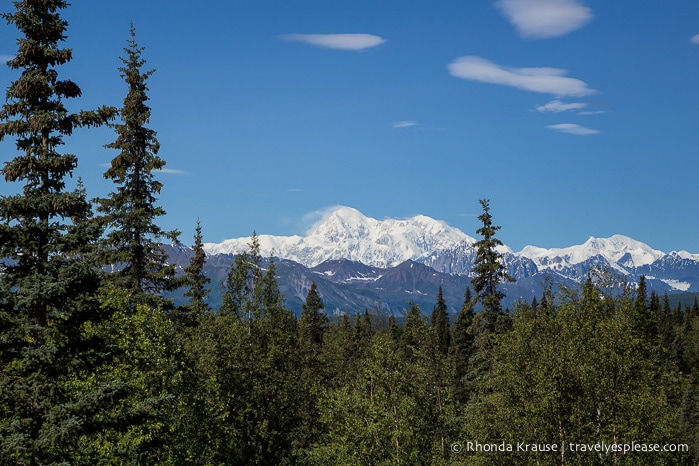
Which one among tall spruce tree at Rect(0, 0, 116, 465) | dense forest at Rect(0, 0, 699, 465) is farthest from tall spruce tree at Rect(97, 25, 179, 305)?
tall spruce tree at Rect(0, 0, 116, 465)

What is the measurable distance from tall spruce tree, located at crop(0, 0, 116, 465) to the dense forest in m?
0.05

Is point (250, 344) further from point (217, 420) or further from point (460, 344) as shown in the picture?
point (460, 344)

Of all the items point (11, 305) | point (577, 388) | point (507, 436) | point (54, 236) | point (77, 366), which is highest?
point (54, 236)

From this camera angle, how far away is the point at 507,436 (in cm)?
3366

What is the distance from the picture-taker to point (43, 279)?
53.8 ft

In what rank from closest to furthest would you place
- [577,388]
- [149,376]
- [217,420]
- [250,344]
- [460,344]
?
1. [149,376]
2. [217,420]
3. [577,388]
4. [250,344]
5. [460,344]

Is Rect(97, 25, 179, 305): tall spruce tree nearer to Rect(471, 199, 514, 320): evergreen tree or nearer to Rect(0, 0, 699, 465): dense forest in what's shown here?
Rect(0, 0, 699, 465): dense forest

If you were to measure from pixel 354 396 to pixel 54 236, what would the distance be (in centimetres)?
2119

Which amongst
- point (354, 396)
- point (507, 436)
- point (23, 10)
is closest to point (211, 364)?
point (354, 396)

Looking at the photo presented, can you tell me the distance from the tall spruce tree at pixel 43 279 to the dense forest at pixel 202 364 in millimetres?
46

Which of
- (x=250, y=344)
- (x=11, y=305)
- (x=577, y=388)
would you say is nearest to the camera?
(x=11, y=305)

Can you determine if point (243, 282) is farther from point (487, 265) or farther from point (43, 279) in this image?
point (43, 279)

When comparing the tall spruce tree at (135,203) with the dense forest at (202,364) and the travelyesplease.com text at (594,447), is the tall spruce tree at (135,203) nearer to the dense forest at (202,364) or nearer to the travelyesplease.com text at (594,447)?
the dense forest at (202,364)

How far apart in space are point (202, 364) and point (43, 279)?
738 inches
